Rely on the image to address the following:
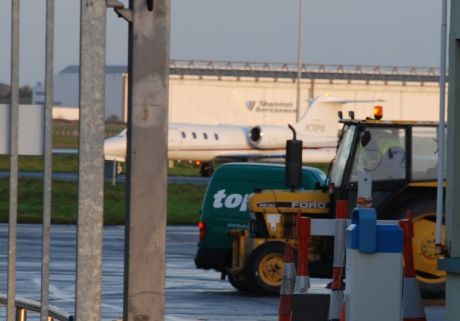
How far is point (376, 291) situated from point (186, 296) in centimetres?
1001

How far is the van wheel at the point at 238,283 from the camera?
18.9 m

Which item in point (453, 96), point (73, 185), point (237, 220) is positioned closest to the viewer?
point (453, 96)

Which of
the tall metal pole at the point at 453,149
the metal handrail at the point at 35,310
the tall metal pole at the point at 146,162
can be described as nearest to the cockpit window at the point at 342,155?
the metal handrail at the point at 35,310

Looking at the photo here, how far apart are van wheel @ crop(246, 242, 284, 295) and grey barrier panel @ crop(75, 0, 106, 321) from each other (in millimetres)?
10968

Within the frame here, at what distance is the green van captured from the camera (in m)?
19.8

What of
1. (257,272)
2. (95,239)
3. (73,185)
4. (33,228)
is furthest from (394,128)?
(73,185)

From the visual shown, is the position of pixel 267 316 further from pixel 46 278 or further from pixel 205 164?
pixel 205 164

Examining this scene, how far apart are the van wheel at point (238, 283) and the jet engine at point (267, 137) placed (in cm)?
4764

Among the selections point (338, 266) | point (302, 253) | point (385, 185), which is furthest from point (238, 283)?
point (338, 266)

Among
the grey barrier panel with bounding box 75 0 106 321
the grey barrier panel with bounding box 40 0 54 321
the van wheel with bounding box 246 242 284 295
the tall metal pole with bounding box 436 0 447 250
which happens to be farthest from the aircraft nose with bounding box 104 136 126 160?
the grey barrier panel with bounding box 75 0 106 321

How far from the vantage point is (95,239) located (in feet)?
24.9

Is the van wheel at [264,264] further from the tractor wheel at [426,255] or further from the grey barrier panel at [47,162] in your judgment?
the grey barrier panel at [47,162]

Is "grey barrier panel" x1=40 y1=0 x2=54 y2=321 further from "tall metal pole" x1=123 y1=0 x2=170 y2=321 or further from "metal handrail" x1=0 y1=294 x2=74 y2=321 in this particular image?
"metal handrail" x1=0 y1=294 x2=74 y2=321

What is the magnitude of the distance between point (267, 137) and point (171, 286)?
156 ft
